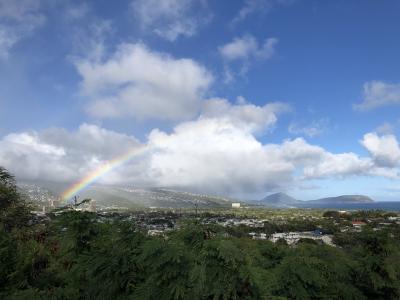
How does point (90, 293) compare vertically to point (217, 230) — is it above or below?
below

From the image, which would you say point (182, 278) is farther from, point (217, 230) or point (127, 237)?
point (127, 237)

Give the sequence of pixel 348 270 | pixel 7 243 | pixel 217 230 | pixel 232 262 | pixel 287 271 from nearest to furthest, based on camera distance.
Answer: pixel 232 262, pixel 217 230, pixel 287 271, pixel 7 243, pixel 348 270

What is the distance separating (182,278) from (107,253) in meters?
2.36

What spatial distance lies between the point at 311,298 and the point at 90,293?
5.28 meters

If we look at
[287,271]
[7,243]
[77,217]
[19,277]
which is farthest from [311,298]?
[7,243]

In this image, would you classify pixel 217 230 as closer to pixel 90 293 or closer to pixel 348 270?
pixel 90 293

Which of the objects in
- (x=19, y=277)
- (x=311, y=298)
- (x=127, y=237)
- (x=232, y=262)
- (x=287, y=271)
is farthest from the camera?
(x=19, y=277)

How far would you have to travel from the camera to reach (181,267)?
17.3 feet

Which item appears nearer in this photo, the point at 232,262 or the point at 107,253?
the point at 232,262

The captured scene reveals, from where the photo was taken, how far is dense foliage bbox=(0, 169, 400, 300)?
16.3ft

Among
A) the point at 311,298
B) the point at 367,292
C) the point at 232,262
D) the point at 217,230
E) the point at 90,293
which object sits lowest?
the point at 367,292

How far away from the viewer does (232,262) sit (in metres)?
4.88

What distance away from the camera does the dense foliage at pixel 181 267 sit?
4977 millimetres

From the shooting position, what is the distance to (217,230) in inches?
221
